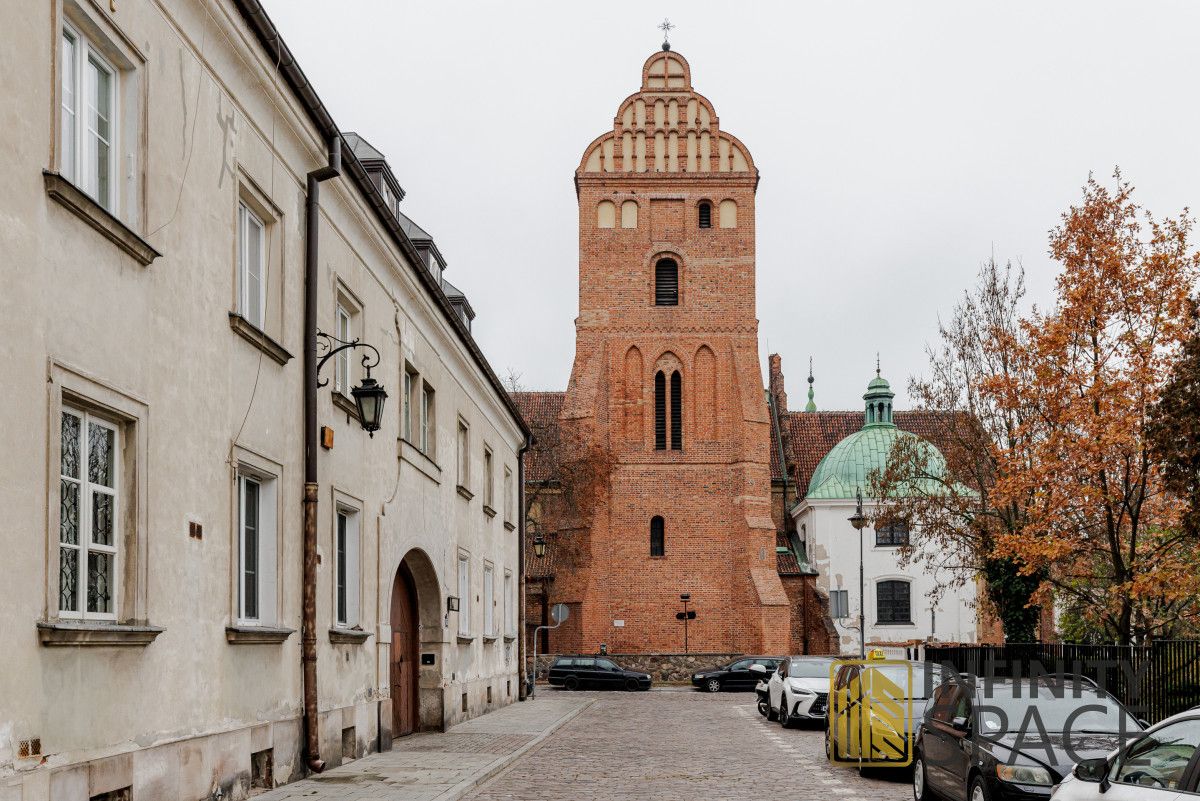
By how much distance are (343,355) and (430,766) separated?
5091 mm

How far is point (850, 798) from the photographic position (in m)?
13.2

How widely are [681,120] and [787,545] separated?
803 inches

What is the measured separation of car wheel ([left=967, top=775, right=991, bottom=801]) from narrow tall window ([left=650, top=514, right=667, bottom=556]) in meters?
41.4

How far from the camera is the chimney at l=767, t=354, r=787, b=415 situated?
218 ft

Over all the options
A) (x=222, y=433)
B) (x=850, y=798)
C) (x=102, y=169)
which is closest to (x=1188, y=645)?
(x=850, y=798)

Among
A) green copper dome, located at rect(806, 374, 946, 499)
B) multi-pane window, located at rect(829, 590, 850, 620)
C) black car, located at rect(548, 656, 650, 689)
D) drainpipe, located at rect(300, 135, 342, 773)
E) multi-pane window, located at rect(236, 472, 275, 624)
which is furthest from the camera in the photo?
green copper dome, located at rect(806, 374, 946, 499)

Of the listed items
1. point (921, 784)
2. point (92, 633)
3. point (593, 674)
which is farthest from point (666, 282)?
point (92, 633)

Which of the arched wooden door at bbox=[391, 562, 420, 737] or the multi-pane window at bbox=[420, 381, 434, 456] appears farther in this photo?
the multi-pane window at bbox=[420, 381, 434, 456]

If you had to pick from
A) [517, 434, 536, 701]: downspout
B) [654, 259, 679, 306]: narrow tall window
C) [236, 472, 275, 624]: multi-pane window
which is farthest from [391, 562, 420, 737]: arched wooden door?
[654, 259, 679, 306]: narrow tall window

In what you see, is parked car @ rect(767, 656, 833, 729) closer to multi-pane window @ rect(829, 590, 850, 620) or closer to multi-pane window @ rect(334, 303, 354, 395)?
multi-pane window @ rect(829, 590, 850, 620)

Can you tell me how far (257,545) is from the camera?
12.9m

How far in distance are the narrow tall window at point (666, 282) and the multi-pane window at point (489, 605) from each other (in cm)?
2621

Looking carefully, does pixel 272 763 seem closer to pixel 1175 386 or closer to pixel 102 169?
pixel 102 169

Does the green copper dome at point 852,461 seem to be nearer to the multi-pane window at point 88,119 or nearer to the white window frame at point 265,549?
the white window frame at point 265,549
